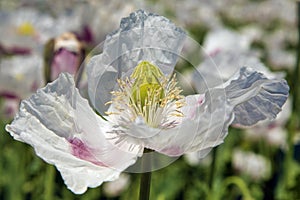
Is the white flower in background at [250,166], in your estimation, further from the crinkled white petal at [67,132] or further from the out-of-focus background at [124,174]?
the crinkled white petal at [67,132]

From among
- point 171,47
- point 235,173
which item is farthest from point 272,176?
point 171,47

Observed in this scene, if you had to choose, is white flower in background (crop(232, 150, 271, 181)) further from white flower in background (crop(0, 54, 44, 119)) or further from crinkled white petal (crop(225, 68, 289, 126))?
crinkled white petal (crop(225, 68, 289, 126))

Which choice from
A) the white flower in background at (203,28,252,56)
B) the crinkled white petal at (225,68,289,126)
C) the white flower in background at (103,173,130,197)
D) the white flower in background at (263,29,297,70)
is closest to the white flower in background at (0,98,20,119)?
the white flower in background at (103,173,130,197)

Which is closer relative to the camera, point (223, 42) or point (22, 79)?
point (22, 79)

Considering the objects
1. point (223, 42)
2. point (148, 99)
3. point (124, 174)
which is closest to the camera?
point (148, 99)

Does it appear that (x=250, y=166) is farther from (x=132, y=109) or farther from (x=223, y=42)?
(x=132, y=109)

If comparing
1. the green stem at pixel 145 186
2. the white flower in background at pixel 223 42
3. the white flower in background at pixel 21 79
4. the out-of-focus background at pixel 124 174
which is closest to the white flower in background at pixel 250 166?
the out-of-focus background at pixel 124 174

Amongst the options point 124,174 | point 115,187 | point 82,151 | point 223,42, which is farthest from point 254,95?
point 223,42

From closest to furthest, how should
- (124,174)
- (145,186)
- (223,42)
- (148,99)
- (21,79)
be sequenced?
(145,186) → (148,99) → (21,79) → (124,174) → (223,42)
